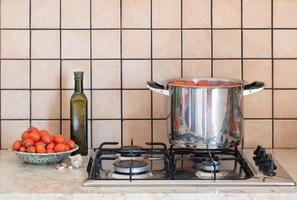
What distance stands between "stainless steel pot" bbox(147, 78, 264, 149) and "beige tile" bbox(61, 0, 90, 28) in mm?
475

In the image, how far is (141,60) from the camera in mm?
1736

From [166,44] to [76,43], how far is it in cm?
32

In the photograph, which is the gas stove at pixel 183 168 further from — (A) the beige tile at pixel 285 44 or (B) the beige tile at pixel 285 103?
(A) the beige tile at pixel 285 44

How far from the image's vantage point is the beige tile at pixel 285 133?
175 cm

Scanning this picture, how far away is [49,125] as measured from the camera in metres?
1.75

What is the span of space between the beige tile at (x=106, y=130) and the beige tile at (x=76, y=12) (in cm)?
36

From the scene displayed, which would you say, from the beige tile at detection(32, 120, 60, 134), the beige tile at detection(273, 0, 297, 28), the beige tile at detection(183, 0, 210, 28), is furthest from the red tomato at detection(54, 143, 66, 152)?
the beige tile at detection(273, 0, 297, 28)

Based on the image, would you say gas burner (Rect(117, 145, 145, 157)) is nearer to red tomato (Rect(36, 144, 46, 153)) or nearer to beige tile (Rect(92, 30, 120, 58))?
red tomato (Rect(36, 144, 46, 153))

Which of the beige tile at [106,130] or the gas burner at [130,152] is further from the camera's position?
the beige tile at [106,130]

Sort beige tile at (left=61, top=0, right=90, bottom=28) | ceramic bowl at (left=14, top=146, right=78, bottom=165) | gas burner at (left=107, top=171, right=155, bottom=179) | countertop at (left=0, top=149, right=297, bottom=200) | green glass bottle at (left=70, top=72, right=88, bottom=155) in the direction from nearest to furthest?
countertop at (left=0, top=149, right=297, bottom=200) → gas burner at (left=107, top=171, right=155, bottom=179) → ceramic bowl at (left=14, top=146, right=78, bottom=165) → green glass bottle at (left=70, top=72, right=88, bottom=155) → beige tile at (left=61, top=0, right=90, bottom=28)

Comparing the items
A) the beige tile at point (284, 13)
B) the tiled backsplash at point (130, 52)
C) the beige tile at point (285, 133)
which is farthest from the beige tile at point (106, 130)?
the beige tile at point (284, 13)

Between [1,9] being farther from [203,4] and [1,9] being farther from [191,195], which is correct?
[191,195]

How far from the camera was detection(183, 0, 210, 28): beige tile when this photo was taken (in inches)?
68.0

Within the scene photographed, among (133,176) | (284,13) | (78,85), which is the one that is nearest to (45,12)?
(78,85)
